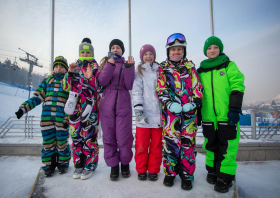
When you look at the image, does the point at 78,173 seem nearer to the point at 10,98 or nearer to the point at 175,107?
the point at 175,107

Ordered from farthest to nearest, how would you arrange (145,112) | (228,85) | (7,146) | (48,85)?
(7,146)
(48,85)
(145,112)
(228,85)

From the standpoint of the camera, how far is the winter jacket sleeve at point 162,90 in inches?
57.9

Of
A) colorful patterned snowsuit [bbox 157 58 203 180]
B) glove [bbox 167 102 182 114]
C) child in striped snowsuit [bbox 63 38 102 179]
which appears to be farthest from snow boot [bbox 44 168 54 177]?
glove [bbox 167 102 182 114]

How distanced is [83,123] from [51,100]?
59 cm

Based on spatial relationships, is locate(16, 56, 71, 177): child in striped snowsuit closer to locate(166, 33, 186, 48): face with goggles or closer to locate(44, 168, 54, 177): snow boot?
locate(44, 168, 54, 177): snow boot

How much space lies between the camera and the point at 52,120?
1.78 m

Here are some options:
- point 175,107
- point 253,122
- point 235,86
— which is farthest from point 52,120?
point 253,122

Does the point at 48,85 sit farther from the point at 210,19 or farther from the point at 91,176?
the point at 210,19

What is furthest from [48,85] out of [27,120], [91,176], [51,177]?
[27,120]

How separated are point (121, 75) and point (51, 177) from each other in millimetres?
1633

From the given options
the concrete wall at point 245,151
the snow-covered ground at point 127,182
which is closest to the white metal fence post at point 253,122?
the concrete wall at point 245,151

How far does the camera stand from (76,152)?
5.68 ft

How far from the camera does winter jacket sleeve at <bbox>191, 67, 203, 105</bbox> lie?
1421 millimetres

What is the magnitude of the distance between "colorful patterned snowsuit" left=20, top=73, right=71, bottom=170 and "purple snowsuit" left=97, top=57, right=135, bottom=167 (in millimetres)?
650
